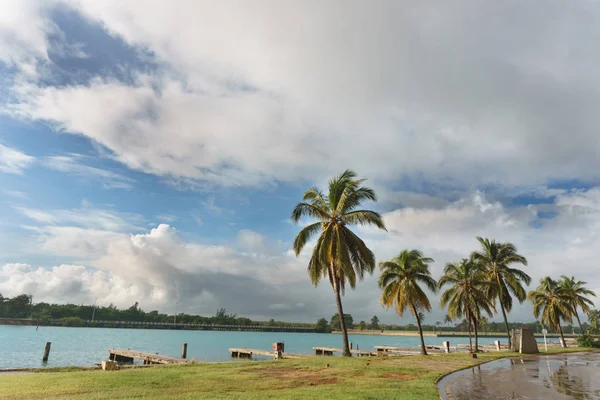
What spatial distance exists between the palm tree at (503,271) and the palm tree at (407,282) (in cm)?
1001

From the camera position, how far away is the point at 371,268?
82.7 feet

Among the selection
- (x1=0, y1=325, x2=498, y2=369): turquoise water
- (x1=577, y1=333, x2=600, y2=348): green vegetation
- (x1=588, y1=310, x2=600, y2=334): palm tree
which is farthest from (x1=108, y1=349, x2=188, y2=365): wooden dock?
(x1=588, y1=310, x2=600, y2=334): palm tree

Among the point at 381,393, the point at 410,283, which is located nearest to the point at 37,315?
the point at 410,283

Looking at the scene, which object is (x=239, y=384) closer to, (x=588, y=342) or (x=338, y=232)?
(x=338, y=232)

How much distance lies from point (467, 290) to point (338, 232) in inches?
736

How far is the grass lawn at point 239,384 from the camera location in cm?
1051

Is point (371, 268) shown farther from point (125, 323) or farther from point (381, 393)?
point (125, 323)

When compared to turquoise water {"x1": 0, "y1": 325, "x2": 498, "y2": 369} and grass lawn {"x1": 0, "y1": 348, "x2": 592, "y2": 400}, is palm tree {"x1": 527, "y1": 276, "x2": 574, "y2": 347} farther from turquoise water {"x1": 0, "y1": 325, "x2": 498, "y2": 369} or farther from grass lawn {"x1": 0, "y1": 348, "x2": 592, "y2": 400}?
grass lawn {"x1": 0, "y1": 348, "x2": 592, "y2": 400}

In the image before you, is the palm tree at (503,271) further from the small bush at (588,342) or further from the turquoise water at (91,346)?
the turquoise water at (91,346)

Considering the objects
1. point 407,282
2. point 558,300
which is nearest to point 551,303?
point 558,300

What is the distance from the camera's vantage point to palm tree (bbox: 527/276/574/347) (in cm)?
4816

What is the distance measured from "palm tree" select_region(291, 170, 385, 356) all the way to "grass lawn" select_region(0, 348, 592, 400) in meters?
8.04

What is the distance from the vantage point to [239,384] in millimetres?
12758

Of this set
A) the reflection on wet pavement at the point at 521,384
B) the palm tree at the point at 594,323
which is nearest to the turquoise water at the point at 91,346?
the reflection on wet pavement at the point at 521,384
